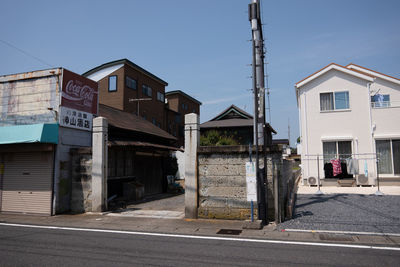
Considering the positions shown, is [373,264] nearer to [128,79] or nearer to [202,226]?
[202,226]

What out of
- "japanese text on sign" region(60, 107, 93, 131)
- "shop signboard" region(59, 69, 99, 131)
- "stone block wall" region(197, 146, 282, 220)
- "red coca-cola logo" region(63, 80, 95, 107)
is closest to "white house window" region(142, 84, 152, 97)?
"shop signboard" region(59, 69, 99, 131)

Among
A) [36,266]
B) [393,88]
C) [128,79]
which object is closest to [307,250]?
[36,266]

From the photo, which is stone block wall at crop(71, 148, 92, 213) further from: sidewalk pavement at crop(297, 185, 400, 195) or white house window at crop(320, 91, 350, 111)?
white house window at crop(320, 91, 350, 111)

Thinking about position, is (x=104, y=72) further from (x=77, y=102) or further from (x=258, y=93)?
(x=258, y=93)

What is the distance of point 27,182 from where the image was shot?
1151cm

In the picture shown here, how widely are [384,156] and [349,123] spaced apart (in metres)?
2.81

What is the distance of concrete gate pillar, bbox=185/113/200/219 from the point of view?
9586 millimetres

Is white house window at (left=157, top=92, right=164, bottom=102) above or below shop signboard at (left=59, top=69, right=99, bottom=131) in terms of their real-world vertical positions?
above

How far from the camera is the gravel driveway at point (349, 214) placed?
789cm

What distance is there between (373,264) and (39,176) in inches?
442

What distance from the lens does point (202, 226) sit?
8531 mm

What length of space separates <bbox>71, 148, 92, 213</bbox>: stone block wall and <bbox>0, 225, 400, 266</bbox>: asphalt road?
3.93 m

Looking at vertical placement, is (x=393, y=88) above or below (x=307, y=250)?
above

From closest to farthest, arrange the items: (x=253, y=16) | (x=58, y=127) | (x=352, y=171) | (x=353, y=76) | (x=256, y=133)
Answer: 1. (x=256, y=133)
2. (x=253, y=16)
3. (x=58, y=127)
4. (x=352, y=171)
5. (x=353, y=76)
